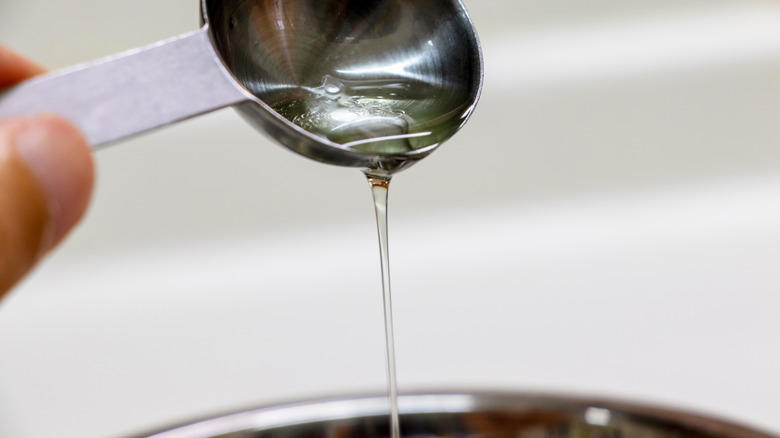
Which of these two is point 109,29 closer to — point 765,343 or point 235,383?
point 235,383

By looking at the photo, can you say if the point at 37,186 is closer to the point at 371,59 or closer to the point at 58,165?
the point at 58,165

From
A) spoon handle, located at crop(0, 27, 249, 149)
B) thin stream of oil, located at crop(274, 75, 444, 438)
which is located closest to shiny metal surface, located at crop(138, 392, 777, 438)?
thin stream of oil, located at crop(274, 75, 444, 438)

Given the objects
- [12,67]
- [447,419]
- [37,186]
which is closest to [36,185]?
[37,186]

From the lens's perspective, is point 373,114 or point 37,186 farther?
point 373,114

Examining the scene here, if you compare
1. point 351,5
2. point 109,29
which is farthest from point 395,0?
point 109,29

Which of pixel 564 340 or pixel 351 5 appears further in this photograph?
pixel 564 340

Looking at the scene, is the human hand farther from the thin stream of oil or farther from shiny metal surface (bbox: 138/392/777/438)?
shiny metal surface (bbox: 138/392/777/438)
